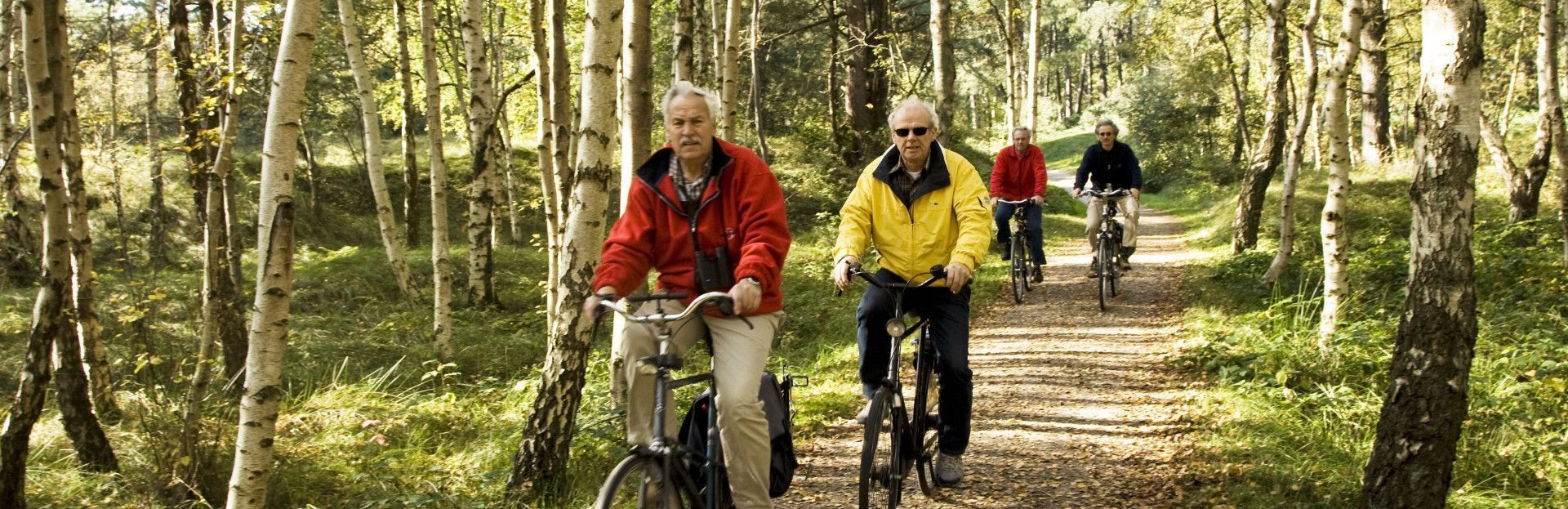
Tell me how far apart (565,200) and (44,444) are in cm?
427

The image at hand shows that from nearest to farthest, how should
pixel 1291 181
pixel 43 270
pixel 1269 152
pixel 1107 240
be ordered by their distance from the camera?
pixel 43 270 → pixel 1107 240 → pixel 1291 181 → pixel 1269 152

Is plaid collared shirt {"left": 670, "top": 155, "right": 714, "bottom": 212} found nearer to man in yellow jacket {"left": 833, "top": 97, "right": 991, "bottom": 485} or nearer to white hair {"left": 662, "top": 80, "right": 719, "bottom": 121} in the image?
white hair {"left": 662, "top": 80, "right": 719, "bottom": 121}

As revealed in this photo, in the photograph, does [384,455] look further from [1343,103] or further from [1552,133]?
[1552,133]

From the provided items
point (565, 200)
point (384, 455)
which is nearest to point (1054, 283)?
point (565, 200)

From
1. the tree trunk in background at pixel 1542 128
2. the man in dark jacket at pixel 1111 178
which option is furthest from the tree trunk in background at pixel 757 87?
the tree trunk in background at pixel 1542 128

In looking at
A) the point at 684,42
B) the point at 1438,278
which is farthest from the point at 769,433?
the point at 684,42

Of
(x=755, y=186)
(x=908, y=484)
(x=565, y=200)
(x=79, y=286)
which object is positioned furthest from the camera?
(x=565, y=200)

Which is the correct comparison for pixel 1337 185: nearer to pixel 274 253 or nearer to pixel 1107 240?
pixel 1107 240

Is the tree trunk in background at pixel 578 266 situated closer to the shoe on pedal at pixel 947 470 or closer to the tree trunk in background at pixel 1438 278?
the shoe on pedal at pixel 947 470

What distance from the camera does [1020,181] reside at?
35.8ft

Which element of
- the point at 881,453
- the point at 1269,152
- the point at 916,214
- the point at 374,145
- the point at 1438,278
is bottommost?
the point at 881,453

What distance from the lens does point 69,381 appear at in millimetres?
6555

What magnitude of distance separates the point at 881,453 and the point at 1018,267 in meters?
7.29

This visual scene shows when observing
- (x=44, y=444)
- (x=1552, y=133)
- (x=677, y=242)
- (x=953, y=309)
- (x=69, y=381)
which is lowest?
(x=44, y=444)
